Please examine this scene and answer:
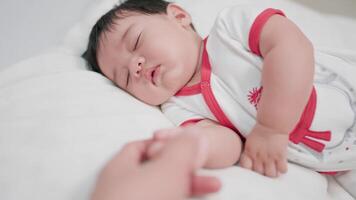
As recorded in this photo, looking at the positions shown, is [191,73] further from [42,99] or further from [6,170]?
[6,170]

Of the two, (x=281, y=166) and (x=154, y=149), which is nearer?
(x=154, y=149)

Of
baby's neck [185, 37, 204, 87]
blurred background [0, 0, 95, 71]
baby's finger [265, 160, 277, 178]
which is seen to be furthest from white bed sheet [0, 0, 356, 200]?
blurred background [0, 0, 95, 71]

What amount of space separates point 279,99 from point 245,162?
16 cm

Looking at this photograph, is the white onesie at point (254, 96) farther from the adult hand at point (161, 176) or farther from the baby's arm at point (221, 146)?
the adult hand at point (161, 176)

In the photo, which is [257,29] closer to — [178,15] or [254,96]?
[254,96]

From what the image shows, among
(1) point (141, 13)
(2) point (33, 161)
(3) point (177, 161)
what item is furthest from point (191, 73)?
(3) point (177, 161)

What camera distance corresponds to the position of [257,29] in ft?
3.01

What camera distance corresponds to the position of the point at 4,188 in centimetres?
71

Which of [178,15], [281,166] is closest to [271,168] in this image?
[281,166]

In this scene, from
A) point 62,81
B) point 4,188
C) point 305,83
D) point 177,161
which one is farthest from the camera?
point 62,81

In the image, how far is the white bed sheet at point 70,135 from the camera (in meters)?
0.71

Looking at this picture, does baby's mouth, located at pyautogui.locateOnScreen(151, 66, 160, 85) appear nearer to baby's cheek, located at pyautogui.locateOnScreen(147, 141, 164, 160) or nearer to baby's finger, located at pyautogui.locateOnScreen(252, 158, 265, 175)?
baby's finger, located at pyautogui.locateOnScreen(252, 158, 265, 175)

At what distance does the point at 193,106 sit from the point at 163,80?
108 millimetres

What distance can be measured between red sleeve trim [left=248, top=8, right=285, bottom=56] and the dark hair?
298 mm
